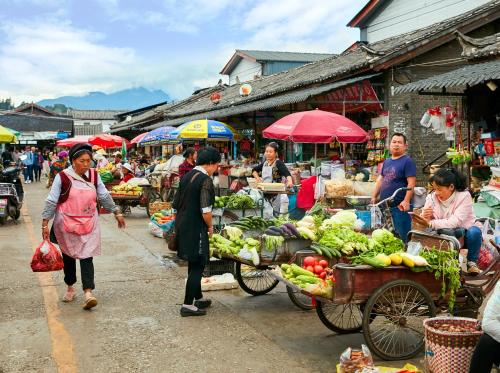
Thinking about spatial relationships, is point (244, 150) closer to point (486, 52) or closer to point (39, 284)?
point (486, 52)

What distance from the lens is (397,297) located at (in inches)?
190

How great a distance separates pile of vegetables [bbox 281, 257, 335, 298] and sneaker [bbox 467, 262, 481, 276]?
147 centimetres

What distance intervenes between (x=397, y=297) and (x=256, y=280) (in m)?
2.81

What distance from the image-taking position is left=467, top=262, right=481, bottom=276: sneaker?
18.3 ft

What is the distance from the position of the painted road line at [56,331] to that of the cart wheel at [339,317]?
7.72 ft

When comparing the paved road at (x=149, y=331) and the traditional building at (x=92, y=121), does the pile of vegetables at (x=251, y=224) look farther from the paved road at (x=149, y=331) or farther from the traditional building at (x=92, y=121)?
the traditional building at (x=92, y=121)

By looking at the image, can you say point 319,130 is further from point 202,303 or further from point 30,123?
point 30,123

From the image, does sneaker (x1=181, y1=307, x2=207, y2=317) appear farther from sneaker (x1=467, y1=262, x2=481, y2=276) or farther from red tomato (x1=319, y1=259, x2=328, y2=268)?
sneaker (x1=467, y1=262, x2=481, y2=276)

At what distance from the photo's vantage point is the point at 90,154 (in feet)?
21.4

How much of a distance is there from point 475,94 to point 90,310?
849 centimetres

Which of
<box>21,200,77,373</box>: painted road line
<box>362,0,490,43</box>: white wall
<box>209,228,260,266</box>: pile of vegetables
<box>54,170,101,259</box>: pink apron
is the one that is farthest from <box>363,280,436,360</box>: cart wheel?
<box>362,0,490,43</box>: white wall

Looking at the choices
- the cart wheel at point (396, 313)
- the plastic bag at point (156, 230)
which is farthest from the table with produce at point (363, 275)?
the plastic bag at point (156, 230)

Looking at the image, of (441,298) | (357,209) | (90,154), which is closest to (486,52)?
(357,209)

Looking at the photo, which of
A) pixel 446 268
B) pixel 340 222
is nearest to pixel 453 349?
pixel 446 268
